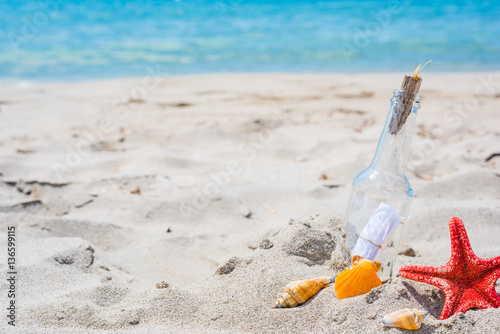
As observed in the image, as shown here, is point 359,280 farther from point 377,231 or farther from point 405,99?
point 405,99

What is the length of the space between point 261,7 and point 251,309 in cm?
2328

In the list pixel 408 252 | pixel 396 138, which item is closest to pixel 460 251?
pixel 396 138

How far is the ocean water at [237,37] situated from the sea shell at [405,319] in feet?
27.6

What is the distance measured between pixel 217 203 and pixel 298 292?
143cm

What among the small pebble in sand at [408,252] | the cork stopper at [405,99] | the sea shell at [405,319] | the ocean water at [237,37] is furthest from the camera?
the ocean water at [237,37]

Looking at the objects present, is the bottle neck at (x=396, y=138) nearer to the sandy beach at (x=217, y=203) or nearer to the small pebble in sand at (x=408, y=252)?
the sandy beach at (x=217, y=203)

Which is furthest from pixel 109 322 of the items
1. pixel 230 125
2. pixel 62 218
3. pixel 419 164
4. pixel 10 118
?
pixel 10 118

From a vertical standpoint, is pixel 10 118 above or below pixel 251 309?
below

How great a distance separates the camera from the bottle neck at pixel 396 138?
4.63ft

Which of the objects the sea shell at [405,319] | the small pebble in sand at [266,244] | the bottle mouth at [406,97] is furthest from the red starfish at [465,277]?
the small pebble in sand at [266,244]

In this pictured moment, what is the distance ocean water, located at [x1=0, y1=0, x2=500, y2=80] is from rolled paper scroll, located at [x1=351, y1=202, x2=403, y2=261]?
26.8 feet

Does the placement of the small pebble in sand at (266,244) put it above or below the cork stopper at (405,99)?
below

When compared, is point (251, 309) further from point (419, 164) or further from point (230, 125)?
point (230, 125)

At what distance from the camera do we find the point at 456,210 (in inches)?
93.9
